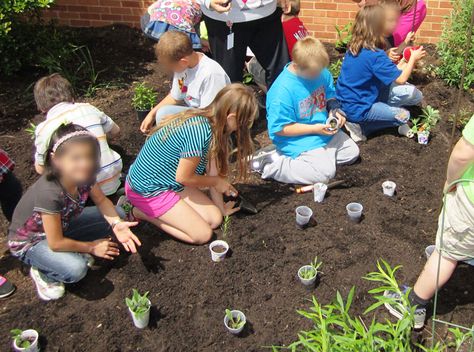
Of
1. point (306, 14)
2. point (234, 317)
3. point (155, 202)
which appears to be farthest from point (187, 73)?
point (306, 14)

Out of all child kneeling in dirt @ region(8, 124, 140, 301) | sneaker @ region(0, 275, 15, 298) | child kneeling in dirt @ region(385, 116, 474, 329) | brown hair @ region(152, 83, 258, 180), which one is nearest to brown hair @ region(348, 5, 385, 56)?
brown hair @ region(152, 83, 258, 180)

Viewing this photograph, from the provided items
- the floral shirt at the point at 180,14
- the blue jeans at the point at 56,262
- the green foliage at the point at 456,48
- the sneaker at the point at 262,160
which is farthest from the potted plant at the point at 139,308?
the green foliage at the point at 456,48

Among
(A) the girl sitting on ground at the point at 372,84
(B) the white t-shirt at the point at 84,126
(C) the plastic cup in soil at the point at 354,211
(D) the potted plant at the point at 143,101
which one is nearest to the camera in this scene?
(B) the white t-shirt at the point at 84,126

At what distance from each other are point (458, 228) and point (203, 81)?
94.3 inches

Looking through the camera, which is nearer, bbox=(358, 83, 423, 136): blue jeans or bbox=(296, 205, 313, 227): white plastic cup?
bbox=(296, 205, 313, 227): white plastic cup

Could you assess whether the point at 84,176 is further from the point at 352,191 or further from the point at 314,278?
the point at 352,191

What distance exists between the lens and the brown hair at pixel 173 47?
3916mm

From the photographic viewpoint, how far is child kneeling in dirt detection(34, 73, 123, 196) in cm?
361

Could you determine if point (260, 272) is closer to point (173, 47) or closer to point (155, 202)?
point (155, 202)

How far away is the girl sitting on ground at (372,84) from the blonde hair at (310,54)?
0.73 m

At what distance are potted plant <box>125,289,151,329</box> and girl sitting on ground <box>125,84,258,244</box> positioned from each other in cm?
72

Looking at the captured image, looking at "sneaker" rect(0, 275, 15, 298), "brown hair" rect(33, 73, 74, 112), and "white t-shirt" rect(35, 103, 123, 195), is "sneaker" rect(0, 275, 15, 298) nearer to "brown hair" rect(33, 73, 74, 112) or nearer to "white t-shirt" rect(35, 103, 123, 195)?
"white t-shirt" rect(35, 103, 123, 195)

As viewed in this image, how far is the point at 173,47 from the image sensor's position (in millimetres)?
3932

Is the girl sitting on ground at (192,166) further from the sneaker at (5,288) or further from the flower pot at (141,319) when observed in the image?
the sneaker at (5,288)
